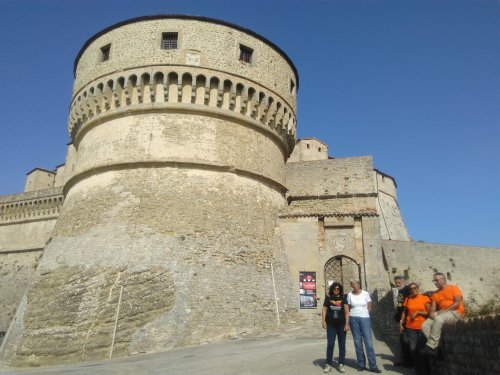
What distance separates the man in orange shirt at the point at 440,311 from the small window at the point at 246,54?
1188 centimetres

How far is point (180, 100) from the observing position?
1505 cm

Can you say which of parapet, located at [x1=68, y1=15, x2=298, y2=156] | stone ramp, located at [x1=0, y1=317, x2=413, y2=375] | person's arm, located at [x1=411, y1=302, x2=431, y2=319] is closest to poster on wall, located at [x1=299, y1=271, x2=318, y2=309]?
stone ramp, located at [x1=0, y1=317, x2=413, y2=375]

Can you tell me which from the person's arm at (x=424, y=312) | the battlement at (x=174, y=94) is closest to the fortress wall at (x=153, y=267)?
the battlement at (x=174, y=94)

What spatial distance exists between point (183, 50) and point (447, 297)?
12.2 meters

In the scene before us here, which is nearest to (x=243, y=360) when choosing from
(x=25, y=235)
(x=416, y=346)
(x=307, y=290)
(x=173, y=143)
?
(x=416, y=346)

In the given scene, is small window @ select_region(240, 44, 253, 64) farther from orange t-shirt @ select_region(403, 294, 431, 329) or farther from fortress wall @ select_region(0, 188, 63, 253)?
fortress wall @ select_region(0, 188, 63, 253)

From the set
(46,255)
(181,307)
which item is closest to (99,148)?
(46,255)

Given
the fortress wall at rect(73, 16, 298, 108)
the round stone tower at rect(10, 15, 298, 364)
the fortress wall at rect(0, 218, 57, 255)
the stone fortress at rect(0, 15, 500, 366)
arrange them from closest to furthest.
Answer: the round stone tower at rect(10, 15, 298, 364) → the stone fortress at rect(0, 15, 500, 366) → the fortress wall at rect(73, 16, 298, 108) → the fortress wall at rect(0, 218, 57, 255)

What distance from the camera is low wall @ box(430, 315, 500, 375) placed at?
488cm

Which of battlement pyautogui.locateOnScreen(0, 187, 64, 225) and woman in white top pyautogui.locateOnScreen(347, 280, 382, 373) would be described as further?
battlement pyautogui.locateOnScreen(0, 187, 64, 225)

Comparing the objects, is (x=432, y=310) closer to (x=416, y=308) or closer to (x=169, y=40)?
(x=416, y=308)

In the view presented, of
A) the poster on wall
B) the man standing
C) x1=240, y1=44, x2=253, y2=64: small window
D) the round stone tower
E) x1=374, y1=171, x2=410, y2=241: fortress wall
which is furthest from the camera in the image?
x1=374, y1=171, x2=410, y2=241: fortress wall

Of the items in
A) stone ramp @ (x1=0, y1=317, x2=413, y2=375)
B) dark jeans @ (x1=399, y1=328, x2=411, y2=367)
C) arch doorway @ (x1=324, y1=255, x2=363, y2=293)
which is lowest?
stone ramp @ (x1=0, y1=317, x2=413, y2=375)

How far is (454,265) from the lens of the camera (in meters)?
23.5
